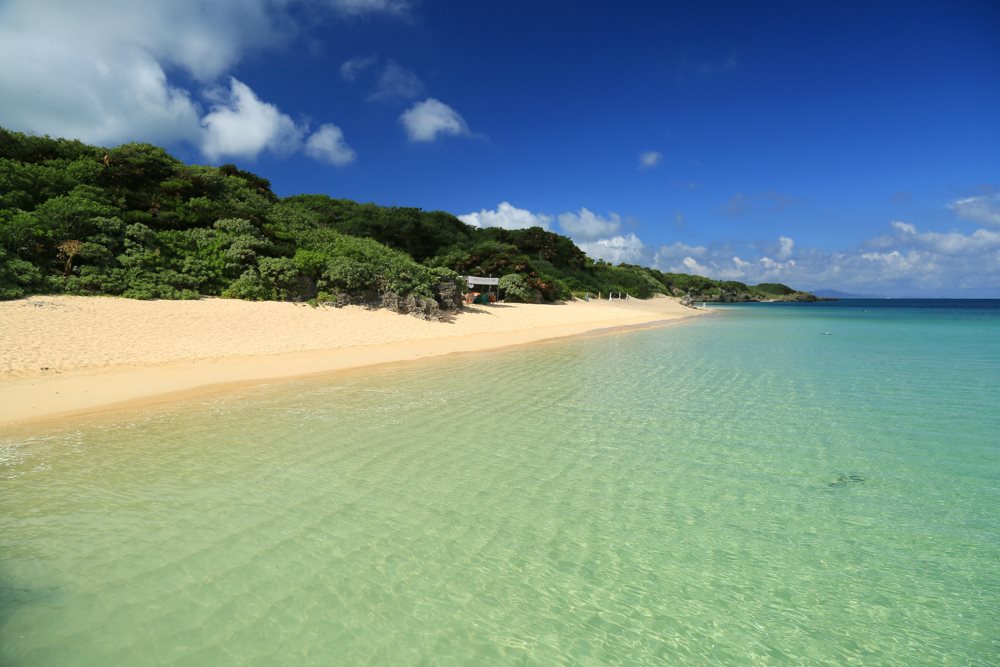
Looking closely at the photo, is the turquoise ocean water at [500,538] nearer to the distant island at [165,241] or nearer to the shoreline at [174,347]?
the shoreline at [174,347]

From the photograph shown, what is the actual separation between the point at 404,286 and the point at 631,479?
66.3ft

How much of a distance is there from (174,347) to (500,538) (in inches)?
524

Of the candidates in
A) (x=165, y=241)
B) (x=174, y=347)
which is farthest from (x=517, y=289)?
(x=174, y=347)

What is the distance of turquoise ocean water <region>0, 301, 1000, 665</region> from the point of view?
3.13 meters

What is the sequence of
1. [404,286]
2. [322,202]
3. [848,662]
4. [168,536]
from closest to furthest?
[848,662]
[168,536]
[404,286]
[322,202]

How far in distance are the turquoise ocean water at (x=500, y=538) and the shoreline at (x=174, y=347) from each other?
6.17ft

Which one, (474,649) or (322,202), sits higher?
(322,202)

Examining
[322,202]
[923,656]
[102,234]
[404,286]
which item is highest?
[322,202]

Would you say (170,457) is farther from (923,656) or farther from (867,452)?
(867,452)

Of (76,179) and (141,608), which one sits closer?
(141,608)

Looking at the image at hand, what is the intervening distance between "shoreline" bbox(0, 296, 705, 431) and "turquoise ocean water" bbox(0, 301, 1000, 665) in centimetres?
188

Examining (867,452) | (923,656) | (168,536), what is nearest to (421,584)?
(168,536)

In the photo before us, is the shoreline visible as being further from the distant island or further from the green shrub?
the green shrub

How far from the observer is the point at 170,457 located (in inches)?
249
